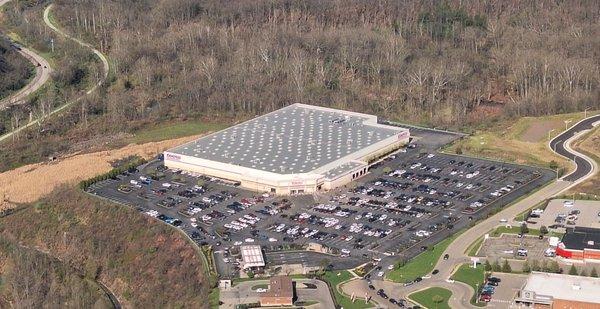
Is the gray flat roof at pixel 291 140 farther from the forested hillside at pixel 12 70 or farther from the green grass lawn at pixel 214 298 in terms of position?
the forested hillside at pixel 12 70

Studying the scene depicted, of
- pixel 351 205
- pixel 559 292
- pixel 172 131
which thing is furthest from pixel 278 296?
pixel 172 131

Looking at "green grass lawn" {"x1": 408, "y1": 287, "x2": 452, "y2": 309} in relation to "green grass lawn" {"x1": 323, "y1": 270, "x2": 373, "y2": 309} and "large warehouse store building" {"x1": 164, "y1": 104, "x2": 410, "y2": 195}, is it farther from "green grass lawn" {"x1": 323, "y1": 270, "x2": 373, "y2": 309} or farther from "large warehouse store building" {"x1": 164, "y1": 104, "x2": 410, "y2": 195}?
"large warehouse store building" {"x1": 164, "y1": 104, "x2": 410, "y2": 195}

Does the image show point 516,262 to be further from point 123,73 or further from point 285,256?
point 123,73

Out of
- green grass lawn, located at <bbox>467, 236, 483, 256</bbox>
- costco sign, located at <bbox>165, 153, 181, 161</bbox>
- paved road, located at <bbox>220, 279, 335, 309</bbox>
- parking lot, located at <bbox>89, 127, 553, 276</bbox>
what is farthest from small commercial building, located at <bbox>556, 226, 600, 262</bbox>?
costco sign, located at <bbox>165, 153, 181, 161</bbox>

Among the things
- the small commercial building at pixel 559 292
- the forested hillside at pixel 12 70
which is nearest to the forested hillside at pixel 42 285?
the small commercial building at pixel 559 292

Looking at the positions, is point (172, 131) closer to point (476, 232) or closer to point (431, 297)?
point (476, 232)

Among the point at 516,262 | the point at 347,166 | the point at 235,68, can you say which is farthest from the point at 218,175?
the point at 235,68
